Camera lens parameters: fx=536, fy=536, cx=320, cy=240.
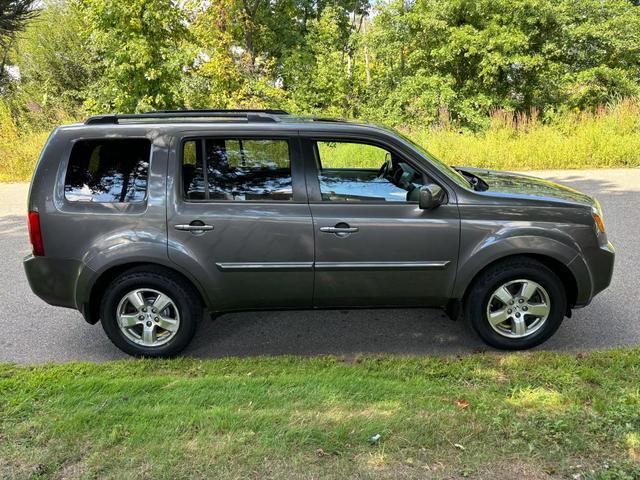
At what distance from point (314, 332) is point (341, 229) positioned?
1.19 m

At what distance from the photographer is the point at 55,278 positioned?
4047 mm

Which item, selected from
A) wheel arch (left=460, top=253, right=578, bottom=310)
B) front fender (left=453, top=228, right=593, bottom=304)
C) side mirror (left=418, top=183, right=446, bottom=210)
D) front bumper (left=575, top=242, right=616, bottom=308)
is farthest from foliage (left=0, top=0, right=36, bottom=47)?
front bumper (left=575, top=242, right=616, bottom=308)

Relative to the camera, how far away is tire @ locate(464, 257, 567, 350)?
13.3ft

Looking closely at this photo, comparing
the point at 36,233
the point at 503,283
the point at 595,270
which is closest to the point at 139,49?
the point at 36,233

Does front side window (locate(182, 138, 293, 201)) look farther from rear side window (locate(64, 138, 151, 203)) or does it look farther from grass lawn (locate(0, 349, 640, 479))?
grass lawn (locate(0, 349, 640, 479))

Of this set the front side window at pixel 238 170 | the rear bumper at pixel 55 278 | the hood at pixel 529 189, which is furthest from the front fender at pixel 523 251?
the rear bumper at pixel 55 278

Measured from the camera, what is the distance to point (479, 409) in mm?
3148

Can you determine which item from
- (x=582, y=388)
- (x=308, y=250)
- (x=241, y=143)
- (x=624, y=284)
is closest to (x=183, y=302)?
A: (x=308, y=250)

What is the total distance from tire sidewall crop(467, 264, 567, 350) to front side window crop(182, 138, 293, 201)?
5.38 ft

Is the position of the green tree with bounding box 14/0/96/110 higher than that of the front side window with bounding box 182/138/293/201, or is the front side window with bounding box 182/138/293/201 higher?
the green tree with bounding box 14/0/96/110

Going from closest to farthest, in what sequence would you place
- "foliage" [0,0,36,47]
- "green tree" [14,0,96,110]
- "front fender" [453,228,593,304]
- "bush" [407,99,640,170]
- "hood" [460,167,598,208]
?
"front fender" [453,228,593,304] < "hood" [460,167,598,208] < "foliage" [0,0,36,47] < "bush" [407,99,640,170] < "green tree" [14,0,96,110]

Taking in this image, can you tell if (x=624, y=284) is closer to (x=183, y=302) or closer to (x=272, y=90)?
(x=183, y=302)

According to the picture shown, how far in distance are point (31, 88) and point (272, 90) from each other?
16.0 m

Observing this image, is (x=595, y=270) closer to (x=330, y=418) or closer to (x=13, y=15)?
(x=330, y=418)
